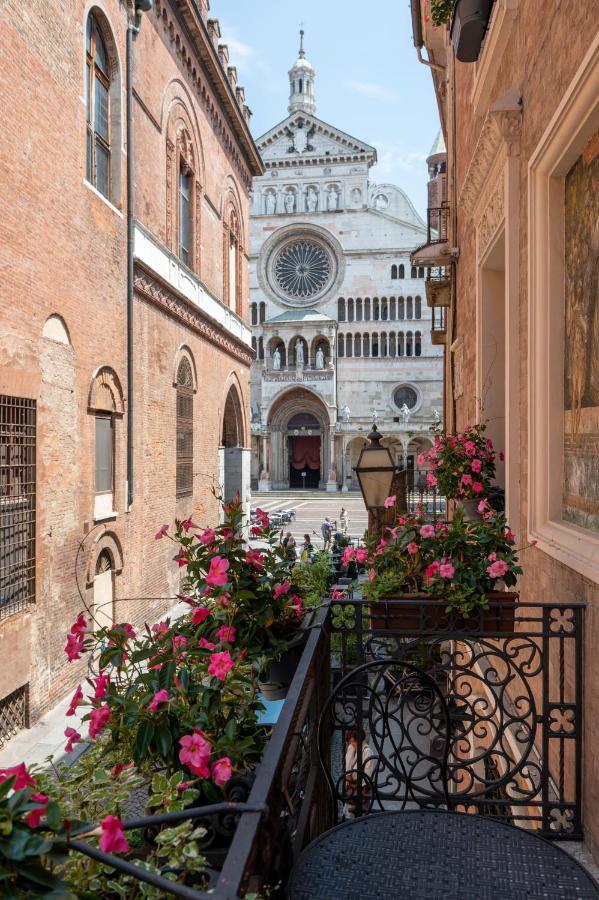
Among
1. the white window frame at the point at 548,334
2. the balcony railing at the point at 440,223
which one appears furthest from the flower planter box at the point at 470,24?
the balcony railing at the point at 440,223

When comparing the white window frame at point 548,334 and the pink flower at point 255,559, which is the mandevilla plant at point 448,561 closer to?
the white window frame at point 548,334

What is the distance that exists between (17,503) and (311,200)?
4494 centimetres

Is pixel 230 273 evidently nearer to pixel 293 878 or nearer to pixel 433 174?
pixel 293 878

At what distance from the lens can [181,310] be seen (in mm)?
14711

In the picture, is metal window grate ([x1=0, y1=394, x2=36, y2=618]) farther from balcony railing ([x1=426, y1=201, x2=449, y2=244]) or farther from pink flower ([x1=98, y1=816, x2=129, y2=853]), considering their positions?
pink flower ([x1=98, y1=816, x2=129, y2=853])

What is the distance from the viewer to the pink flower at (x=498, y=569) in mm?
3770

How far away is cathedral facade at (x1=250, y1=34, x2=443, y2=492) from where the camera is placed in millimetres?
47562

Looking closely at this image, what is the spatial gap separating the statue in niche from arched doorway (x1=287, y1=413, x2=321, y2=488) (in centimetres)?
1493

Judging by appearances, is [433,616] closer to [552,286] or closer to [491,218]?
[552,286]

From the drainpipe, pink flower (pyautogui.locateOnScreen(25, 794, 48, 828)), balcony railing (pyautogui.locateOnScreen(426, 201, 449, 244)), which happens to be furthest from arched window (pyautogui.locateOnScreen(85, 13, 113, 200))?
pink flower (pyautogui.locateOnScreen(25, 794, 48, 828))

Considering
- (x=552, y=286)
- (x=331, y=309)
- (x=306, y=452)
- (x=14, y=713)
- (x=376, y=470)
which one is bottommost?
(x=14, y=713)

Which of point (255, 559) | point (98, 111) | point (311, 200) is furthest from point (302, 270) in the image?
point (255, 559)

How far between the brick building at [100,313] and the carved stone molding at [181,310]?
0.19 ft

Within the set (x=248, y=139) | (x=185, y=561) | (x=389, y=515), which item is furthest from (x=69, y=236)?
(x=248, y=139)
